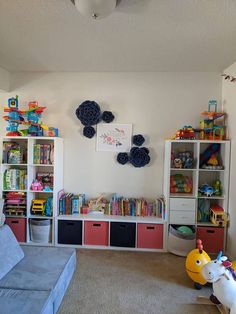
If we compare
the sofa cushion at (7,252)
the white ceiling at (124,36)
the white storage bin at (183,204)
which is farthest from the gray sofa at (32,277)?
the white ceiling at (124,36)

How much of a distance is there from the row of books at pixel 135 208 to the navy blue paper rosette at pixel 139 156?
0.54 meters

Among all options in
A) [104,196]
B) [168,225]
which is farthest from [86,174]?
[168,225]

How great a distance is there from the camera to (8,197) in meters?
3.35

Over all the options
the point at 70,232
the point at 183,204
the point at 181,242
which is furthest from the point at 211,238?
the point at 70,232

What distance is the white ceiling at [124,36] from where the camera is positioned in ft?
6.11

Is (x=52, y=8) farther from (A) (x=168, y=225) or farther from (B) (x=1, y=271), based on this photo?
(A) (x=168, y=225)

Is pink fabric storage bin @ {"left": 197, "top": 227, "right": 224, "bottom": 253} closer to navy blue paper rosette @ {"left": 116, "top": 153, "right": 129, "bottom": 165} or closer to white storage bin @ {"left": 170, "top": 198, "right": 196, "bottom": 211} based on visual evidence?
white storage bin @ {"left": 170, "top": 198, "right": 196, "bottom": 211}

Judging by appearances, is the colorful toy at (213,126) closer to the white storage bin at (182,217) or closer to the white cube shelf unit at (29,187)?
the white storage bin at (182,217)

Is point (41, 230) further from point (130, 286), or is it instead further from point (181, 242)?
point (181, 242)

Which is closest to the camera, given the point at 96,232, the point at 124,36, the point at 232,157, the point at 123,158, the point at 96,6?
the point at 96,6

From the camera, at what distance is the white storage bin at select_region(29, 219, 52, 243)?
10.7 ft

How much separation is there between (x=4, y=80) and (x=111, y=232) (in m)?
2.60

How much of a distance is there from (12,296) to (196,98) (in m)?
3.11

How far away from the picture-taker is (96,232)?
3.27 meters
